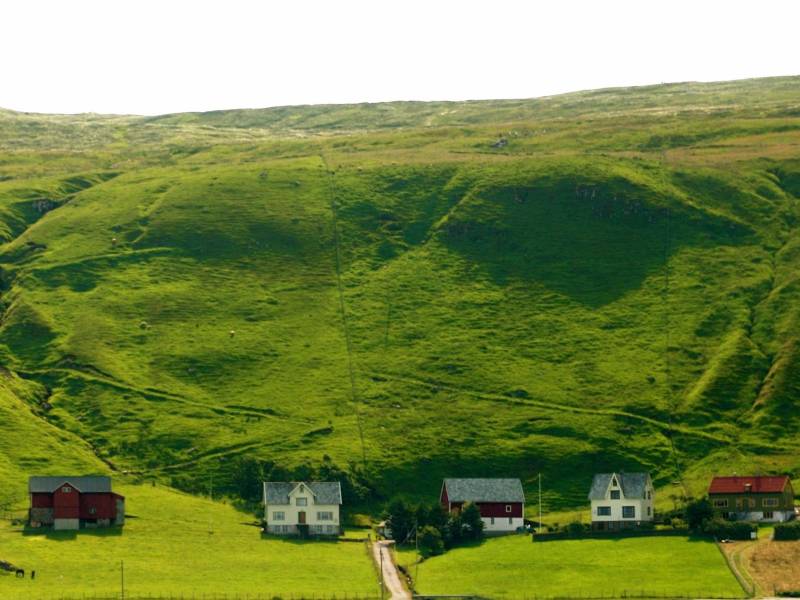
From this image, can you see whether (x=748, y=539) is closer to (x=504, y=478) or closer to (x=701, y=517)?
(x=701, y=517)

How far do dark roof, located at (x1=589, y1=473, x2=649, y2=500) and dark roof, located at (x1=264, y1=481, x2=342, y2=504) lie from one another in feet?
102

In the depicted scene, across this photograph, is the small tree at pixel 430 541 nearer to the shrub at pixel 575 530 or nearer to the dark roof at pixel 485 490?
the dark roof at pixel 485 490

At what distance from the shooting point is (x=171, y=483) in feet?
640

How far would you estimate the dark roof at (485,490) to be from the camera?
181250 mm

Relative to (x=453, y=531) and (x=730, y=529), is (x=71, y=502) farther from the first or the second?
(x=730, y=529)

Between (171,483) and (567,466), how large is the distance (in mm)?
52785

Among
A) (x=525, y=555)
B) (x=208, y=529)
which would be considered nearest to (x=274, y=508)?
(x=208, y=529)

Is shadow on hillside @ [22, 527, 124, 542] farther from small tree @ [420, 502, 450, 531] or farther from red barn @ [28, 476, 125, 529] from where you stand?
small tree @ [420, 502, 450, 531]

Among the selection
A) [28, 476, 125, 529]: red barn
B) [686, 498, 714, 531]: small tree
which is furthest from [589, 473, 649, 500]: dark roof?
[28, 476, 125, 529]: red barn

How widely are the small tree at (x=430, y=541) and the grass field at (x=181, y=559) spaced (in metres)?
6.84

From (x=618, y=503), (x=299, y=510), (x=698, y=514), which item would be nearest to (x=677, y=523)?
(x=698, y=514)

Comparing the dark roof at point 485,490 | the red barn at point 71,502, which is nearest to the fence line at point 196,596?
the red barn at point 71,502

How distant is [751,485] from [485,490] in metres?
32.0

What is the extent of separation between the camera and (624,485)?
177 m
